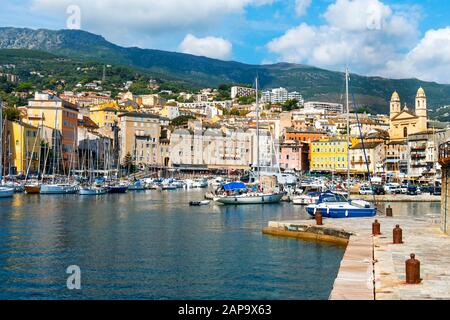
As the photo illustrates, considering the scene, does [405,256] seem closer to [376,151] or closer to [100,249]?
[100,249]

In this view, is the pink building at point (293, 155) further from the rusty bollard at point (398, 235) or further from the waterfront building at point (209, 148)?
the rusty bollard at point (398, 235)

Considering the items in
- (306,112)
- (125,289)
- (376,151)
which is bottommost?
(125,289)

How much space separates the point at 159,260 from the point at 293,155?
115 metres

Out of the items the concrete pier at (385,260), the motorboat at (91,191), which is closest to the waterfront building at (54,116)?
the motorboat at (91,191)

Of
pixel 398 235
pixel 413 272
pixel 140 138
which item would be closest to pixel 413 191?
pixel 398 235

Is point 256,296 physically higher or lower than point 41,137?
lower

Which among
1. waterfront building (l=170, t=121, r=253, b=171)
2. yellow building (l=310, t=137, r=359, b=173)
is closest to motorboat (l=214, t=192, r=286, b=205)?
yellow building (l=310, t=137, r=359, b=173)

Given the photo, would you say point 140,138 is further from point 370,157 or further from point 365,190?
point 365,190

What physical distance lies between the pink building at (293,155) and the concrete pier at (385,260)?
106469 mm

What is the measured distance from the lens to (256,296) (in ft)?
59.7

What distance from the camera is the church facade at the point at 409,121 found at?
12594 cm

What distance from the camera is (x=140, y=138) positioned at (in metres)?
138

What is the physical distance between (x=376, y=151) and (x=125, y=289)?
4316 inches
